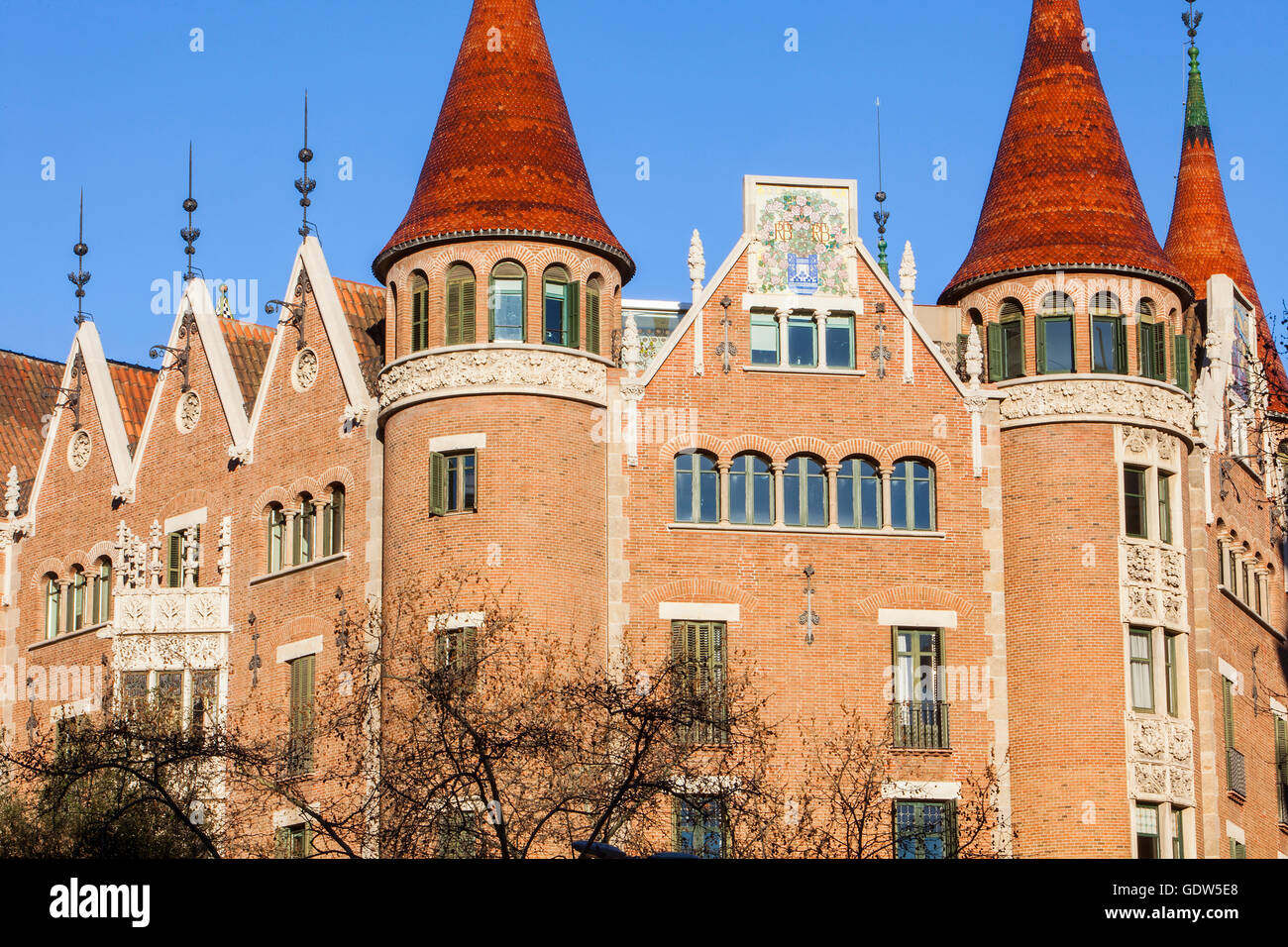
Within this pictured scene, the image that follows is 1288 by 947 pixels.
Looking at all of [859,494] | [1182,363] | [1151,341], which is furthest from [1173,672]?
[859,494]

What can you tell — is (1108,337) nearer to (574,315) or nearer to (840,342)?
(840,342)

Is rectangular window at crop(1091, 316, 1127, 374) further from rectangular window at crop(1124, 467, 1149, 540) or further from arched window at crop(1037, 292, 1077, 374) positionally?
rectangular window at crop(1124, 467, 1149, 540)

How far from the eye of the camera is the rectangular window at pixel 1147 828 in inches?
1860

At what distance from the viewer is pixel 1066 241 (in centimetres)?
5028

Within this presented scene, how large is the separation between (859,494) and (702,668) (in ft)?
16.9

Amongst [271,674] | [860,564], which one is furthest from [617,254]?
[271,674]

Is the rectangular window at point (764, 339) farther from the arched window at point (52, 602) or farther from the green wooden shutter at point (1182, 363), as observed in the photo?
the arched window at point (52, 602)

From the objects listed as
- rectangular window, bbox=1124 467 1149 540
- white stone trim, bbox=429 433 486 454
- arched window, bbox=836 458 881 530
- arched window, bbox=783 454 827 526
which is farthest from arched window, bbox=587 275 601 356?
rectangular window, bbox=1124 467 1149 540

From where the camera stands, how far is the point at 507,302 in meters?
48.3

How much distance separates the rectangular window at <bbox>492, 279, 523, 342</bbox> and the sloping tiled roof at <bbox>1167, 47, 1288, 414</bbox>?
19289mm

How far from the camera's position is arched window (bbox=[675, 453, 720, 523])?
48.3 meters

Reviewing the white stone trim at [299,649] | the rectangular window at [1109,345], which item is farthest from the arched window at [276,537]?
the rectangular window at [1109,345]

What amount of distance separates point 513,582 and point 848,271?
31.3 feet

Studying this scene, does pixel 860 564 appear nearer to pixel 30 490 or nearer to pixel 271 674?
pixel 271 674
